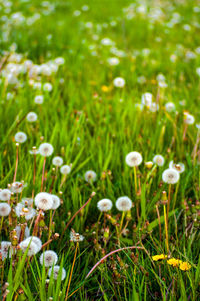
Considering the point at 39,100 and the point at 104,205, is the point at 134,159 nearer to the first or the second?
the point at 104,205

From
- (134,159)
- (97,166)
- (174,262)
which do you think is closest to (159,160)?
(134,159)

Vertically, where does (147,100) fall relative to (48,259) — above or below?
above

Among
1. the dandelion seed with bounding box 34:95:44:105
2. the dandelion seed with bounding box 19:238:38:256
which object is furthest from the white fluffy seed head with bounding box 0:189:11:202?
the dandelion seed with bounding box 34:95:44:105

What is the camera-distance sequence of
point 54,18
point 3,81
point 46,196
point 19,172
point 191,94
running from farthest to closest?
point 54,18 → point 191,94 → point 3,81 → point 19,172 → point 46,196

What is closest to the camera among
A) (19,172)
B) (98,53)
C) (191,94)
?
(19,172)

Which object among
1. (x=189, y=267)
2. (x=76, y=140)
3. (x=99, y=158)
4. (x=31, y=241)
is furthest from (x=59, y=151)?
(x=189, y=267)

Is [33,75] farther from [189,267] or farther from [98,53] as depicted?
[189,267]

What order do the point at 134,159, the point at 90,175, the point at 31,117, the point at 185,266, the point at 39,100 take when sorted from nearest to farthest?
the point at 185,266
the point at 134,159
the point at 90,175
the point at 31,117
the point at 39,100

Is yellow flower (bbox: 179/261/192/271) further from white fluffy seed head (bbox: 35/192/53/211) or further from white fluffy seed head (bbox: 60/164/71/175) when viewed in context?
white fluffy seed head (bbox: 60/164/71/175)

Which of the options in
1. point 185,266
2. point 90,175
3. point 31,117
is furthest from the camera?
point 31,117
